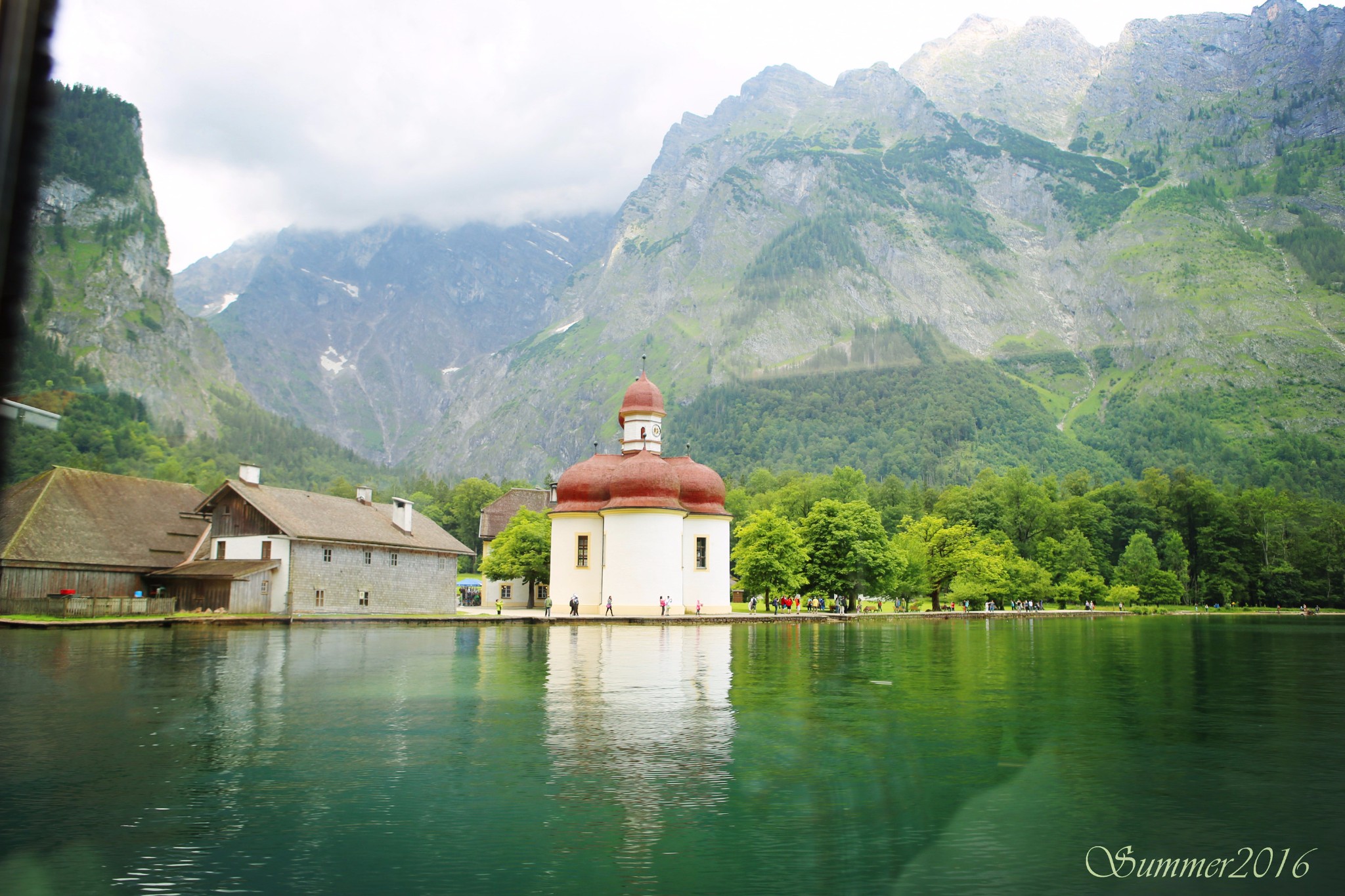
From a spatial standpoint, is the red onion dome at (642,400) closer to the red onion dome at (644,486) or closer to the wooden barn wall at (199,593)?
the red onion dome at (644,486)

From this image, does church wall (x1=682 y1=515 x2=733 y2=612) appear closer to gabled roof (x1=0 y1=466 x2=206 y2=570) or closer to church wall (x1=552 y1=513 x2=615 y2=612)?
church wall (x1=552 y1=513 x2=615 y2=612)

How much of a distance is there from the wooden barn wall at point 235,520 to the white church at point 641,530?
1883 cm

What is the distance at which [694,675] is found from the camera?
1127 inches

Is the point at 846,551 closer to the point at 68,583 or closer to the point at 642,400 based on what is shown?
the point at 642,400

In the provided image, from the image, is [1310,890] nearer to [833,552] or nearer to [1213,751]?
[1213,751]

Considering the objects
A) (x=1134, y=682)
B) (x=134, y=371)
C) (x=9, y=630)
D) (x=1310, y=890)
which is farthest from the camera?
(x=134, y=371)

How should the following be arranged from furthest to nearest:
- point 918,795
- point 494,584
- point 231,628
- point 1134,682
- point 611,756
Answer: point 494,584 → point 231,628 → point 1134,682 → point 611,756 → point 918,795

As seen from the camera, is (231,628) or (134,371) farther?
(134,371)

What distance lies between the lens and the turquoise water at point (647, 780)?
33.3 ft

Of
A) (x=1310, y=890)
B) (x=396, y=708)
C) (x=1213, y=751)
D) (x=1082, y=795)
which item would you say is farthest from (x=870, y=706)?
(x=1310, y=890)

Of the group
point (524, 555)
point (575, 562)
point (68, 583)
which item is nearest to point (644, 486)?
point (575, 562)

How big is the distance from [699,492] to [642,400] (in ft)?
26.6

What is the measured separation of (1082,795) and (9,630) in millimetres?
44950

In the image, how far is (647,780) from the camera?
14.1m
